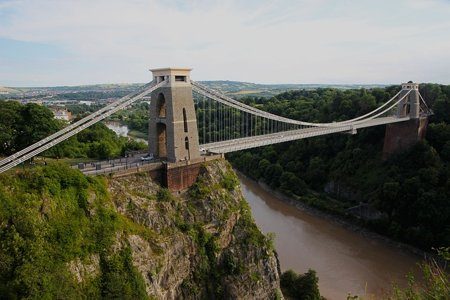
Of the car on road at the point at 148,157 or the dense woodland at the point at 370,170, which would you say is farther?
the dense woodland at the point at 370,170

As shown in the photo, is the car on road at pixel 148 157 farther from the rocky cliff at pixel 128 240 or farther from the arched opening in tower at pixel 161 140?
the rocky cliff at pixel 128 240

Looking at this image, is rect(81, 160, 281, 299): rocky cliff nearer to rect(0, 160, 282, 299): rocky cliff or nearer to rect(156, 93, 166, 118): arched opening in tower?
rect(0, 160, 282, 299): rocky cliff

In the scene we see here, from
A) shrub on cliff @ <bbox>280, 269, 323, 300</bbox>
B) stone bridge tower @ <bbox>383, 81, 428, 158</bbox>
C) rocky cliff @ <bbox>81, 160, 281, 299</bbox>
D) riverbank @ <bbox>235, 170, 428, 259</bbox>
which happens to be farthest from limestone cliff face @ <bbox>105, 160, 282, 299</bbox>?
stone bridge tower @ <bbox>383, 81, 428, 158</bbox>

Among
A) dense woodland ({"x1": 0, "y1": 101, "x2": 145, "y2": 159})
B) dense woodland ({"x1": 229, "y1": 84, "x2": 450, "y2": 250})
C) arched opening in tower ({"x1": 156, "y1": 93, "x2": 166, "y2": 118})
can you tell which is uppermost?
arched opening in tower ({"x1": 156, "y1": 93, "x2": 166, "y2": 118})

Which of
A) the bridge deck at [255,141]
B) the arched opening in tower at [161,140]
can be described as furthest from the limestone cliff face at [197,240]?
the arched opening in tower at [161,140]

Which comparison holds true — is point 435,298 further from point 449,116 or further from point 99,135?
point 449,116

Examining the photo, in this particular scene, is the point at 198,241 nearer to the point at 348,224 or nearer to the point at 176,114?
the point at 176,114

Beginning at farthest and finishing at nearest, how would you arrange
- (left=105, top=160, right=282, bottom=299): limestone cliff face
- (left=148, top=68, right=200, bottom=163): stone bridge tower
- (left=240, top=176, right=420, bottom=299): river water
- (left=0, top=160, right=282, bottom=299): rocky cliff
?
(left=240, top=176, right=420, bottom=299): river water < (left=148, top=68, right=200, bottom=163): stone bridge tower < (left=105, top=160, right=282, bottom=299): limestone cliff face < (left=0, top=160, right=282, bottom=299): rocky cliff

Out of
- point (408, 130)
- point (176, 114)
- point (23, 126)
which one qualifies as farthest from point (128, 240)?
point (408, 130)
